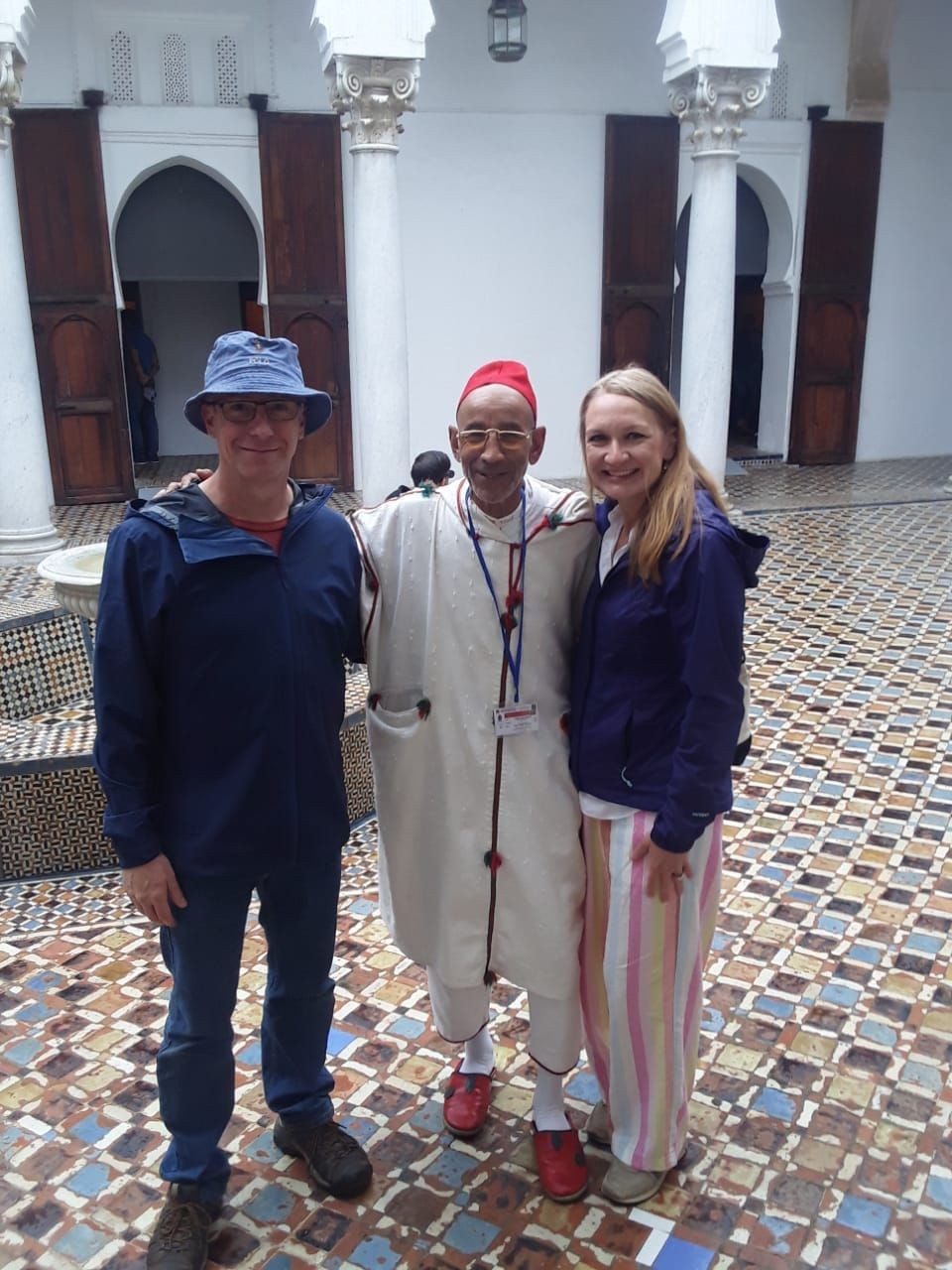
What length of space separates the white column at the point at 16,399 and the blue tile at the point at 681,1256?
630 centimetres

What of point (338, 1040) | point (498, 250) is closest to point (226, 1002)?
point (338, 1040)

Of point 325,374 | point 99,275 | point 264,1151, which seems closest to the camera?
point 264,1151

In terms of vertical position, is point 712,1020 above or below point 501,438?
below

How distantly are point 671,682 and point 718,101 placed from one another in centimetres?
704

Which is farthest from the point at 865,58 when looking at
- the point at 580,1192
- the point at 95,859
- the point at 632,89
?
the point at 580,1192

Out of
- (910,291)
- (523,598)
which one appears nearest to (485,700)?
(523,598)

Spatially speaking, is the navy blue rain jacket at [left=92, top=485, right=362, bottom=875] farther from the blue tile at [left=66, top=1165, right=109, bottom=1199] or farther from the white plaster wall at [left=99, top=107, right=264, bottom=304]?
the white plaster wall at [left=99, top=107, right=264, bottom=304]

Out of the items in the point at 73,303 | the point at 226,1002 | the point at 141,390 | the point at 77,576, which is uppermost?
the point at 73,303

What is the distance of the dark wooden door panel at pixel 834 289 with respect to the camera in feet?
33.0

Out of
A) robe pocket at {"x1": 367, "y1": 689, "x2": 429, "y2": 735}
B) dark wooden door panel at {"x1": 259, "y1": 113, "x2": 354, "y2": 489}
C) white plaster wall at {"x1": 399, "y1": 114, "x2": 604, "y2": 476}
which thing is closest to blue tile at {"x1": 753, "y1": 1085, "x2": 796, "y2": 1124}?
robe pocket at {"x1": 367, "y1": 689, "x2": 429, "y2": 735}

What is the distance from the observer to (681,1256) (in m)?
1.88

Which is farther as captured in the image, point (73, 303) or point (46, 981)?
point (73, 303)

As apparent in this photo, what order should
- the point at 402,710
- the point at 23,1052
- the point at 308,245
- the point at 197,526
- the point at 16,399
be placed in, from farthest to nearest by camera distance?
the point at 308,245, the point at 16,399, the point at 23,1052, the point at 402,710, the point at 197,526

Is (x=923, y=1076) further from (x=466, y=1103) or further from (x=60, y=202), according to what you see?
(x=60, y=202)
